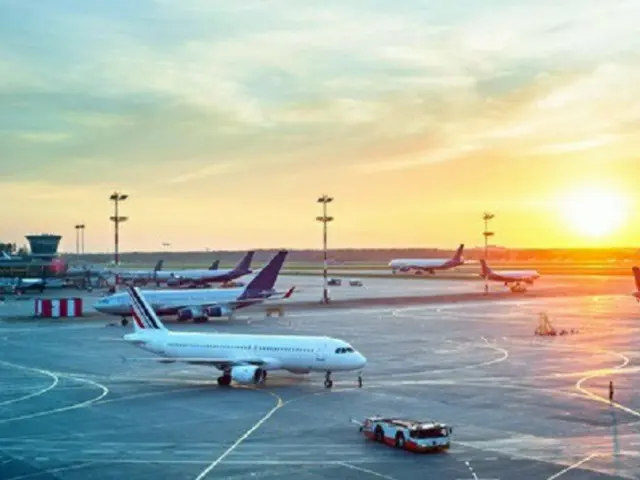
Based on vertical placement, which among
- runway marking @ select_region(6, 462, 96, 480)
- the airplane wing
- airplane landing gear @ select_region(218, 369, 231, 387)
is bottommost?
runway marking @ select_region(6, 462, 96, 480)

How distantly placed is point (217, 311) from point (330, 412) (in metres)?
65.2

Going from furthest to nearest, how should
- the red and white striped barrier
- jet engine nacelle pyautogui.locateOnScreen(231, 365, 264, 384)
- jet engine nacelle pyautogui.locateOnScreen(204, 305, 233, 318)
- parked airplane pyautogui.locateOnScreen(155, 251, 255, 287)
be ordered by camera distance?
parked airplane pyautogui.locateOnScreen(155, 251, 255, 287), the red and white striped barrier, jet engine nacelle pyautogui.locateOnScreen(204, 305, 233, 318), jet engine nacelle pyautogui.locateOnScreen(231, 365, 264, 384)

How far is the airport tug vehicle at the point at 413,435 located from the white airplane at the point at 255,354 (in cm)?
1665

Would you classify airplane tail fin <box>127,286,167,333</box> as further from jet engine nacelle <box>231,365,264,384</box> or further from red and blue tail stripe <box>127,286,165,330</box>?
jet engine nacelle <box>231,365,264,384</box>

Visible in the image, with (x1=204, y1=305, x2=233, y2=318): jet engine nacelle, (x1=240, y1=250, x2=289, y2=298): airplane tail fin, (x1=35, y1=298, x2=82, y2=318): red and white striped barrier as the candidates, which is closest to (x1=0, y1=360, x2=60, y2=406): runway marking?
(x1=204, y1=305, x2=233, y2=318): jet engine nacelle

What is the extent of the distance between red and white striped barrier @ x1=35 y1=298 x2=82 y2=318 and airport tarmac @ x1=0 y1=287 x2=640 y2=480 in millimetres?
26398

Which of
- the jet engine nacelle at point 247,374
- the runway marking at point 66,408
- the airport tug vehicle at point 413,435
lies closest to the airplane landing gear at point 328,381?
the jet engine nacelle at point 247,374

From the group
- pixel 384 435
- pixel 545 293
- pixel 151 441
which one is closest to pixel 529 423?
pixel 384 435

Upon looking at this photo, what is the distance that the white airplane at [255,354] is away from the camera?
198ft

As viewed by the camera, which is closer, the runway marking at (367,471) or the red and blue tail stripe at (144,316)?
the runway marking at (367,471)

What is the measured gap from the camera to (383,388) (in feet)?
204

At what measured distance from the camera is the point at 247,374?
6006 cm

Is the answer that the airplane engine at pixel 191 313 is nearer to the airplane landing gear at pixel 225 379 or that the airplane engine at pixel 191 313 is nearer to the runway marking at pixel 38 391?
the runway marking at pixel 38 391

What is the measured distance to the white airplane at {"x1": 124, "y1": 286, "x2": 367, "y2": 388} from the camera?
60.4 metres
